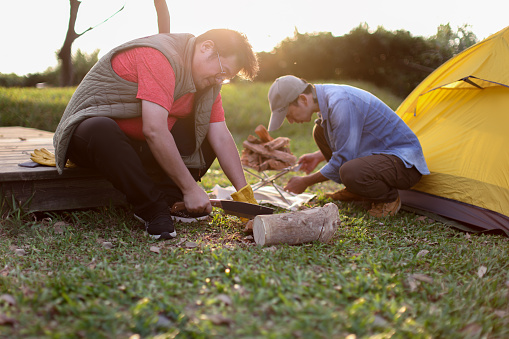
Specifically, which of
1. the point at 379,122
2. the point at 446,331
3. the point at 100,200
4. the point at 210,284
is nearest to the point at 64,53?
the point at 100,200

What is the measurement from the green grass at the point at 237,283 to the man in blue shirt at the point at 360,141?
1.47 ft

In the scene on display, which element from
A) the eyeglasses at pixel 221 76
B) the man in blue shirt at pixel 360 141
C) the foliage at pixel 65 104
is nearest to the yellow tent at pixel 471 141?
the man in blue shirt at pixel 360 141

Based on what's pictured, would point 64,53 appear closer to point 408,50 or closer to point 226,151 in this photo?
point 226,151

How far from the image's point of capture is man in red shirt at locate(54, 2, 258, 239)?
2.43m

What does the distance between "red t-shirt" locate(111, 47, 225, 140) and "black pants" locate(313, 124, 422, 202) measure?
142 centimetres

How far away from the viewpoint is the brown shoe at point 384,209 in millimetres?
3301

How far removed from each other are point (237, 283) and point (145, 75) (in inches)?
51.8

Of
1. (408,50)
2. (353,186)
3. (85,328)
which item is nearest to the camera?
(85,328)

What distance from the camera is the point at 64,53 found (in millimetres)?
9367

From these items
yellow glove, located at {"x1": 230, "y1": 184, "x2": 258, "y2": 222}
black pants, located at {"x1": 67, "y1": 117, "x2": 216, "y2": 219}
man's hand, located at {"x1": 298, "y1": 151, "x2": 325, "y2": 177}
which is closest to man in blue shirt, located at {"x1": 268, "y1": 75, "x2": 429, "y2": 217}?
man's hand, located at {"x1": 298, "y1": 151, "x2": 325, "y2": 177}

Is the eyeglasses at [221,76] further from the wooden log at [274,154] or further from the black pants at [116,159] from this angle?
the wooden log at [274,154]

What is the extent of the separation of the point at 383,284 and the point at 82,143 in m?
1.87

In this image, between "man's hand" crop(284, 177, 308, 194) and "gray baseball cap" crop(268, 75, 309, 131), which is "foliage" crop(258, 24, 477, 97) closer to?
"gray baseball cap" crop(268, 75, 309, 131)

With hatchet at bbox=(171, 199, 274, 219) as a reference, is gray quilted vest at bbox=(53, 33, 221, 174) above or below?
above
